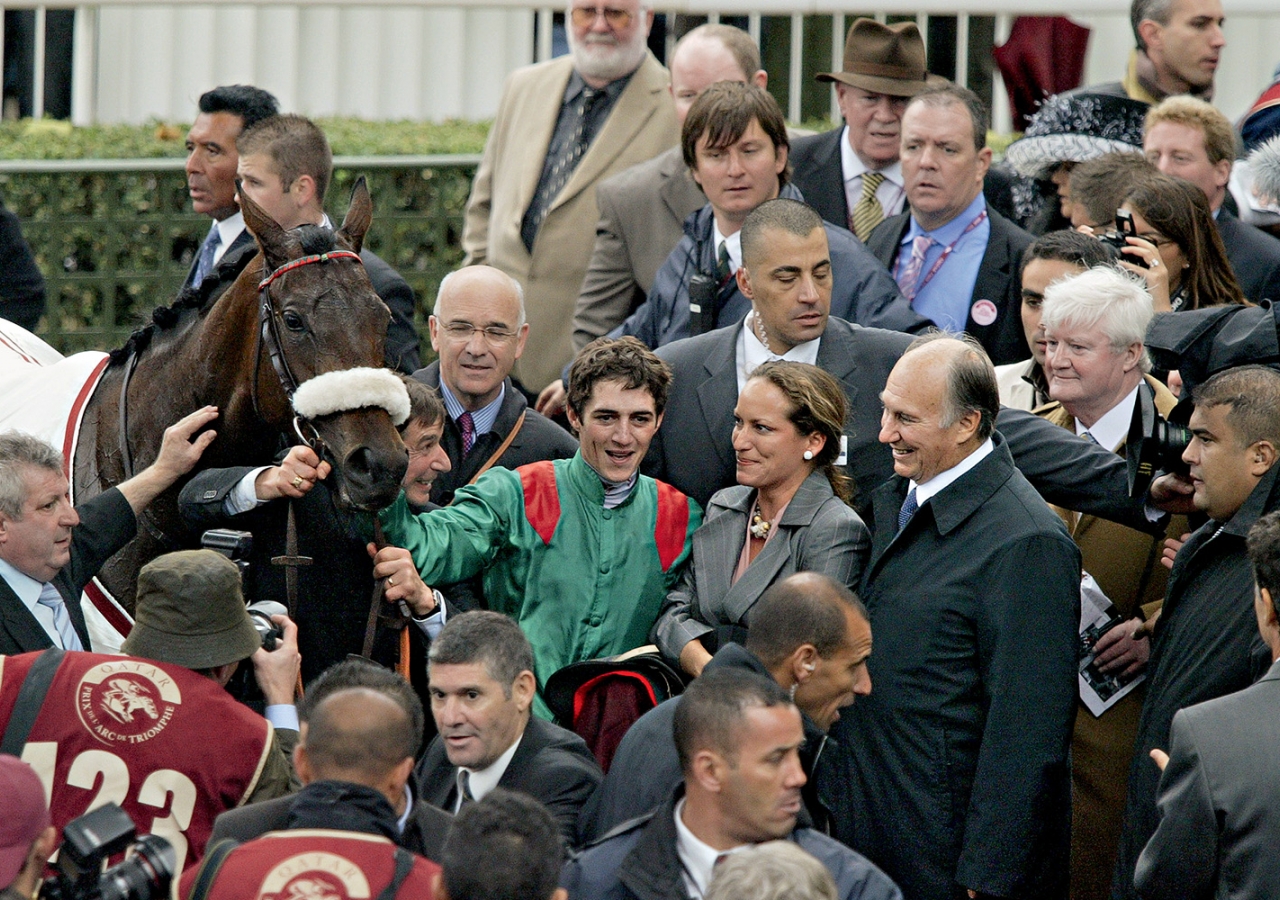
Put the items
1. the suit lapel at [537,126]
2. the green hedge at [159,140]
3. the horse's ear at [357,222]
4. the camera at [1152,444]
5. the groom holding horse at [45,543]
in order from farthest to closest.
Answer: the green hedge at [159,140] → the suit lapel at [537,126] → the horse's ear at [357,222] → the camera at [1152,444] → the groom holding horse at [45,543]

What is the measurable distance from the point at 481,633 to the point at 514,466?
1.65m

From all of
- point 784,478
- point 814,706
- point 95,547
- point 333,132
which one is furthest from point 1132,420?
point 333,132

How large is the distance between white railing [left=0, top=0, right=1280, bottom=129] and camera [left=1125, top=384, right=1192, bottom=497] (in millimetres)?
7224

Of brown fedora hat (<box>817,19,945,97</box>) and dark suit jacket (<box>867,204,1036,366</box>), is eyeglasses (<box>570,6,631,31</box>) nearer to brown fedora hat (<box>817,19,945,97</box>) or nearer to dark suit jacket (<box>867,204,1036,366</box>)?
brown fedora hat (<box>817,19,945,97</box>)

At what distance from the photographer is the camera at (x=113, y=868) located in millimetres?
3955

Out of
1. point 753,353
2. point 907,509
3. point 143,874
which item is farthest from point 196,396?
point 143,874

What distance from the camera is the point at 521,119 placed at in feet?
30.2

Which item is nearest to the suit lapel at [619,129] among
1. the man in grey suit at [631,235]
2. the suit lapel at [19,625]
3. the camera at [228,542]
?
the man in grey suit at [631,235]

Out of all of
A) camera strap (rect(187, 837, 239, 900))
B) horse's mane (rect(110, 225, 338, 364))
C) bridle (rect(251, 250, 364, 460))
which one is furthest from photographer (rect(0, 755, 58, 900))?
horse's mane (rect(110, 225, 338, 364))

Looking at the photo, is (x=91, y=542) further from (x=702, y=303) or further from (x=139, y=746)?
(x=702, y=303)

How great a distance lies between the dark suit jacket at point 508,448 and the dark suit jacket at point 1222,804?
2.75 metres

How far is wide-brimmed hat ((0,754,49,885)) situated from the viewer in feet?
13.0

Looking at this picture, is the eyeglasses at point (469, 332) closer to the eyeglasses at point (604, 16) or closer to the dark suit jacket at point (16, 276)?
the eyeglasses at point (604, 16)

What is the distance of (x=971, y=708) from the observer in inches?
208
